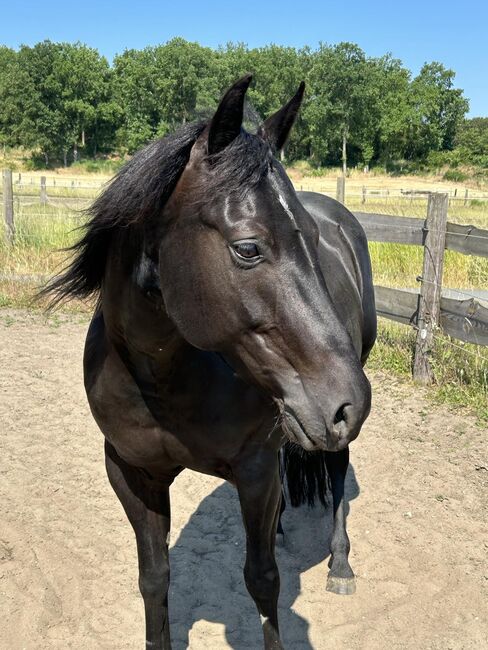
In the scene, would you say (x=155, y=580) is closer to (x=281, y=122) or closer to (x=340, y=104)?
(x=281, y=122)

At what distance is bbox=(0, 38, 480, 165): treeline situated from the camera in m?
56.6

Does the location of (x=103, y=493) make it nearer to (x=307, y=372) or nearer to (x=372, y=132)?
(x=307, y=372)

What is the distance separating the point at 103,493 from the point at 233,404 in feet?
8.03

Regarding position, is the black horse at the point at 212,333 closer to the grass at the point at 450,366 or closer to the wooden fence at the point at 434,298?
the grass at the point at 450,366

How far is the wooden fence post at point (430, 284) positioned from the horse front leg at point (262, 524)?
4.11 m

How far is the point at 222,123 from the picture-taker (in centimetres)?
153

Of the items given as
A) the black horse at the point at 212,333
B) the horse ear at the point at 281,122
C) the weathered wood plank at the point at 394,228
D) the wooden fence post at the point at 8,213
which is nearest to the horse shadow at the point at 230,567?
the black horse at the point at 212,333

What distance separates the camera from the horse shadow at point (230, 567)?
289 centimetres

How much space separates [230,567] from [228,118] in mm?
2587

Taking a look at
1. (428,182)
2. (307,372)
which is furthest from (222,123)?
(428,182)

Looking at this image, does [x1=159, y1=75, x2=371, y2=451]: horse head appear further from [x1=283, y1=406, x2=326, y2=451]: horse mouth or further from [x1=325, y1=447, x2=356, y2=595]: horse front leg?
[x1=325, y1=447, x2=356, y2=595]: horse front leg

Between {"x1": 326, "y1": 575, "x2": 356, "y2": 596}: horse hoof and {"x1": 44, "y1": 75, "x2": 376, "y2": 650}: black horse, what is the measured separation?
984 mm

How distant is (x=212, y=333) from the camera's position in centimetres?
154

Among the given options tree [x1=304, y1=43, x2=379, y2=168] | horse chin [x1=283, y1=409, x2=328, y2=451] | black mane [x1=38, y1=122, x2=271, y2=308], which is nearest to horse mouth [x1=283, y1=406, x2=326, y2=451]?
horse chin [x1=283, y1=409, x2=328, y2=451]
